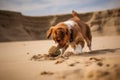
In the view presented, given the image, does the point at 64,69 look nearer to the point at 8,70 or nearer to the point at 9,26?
the point at 8,70

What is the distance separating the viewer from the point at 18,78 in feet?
7.41

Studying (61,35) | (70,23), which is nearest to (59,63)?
(61,35)

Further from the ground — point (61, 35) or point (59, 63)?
point (61, 35)

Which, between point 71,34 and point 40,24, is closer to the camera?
point 71,34

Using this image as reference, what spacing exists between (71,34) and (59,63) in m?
0.28

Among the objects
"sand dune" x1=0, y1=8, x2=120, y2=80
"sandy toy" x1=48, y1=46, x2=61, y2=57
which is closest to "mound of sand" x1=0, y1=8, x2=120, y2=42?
"sand dune" x1=0, y1=8, x2=120, y2=80

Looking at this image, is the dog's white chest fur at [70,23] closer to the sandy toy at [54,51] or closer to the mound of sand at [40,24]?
the mound of sand at [40,24]

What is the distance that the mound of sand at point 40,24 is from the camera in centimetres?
248

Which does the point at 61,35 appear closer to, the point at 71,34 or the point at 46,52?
the point at 71,34

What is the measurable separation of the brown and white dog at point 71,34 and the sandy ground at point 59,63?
0.06 metres

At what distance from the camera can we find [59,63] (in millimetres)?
2318

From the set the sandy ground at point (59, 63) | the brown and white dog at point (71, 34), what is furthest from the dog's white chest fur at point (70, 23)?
the sandy ground at point (59, 63)

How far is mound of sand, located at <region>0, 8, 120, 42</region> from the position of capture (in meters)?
2.48

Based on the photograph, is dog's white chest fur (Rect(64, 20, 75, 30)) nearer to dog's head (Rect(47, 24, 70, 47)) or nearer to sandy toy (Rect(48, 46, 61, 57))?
dog's head (Rect(47, 24, 70, 47))
